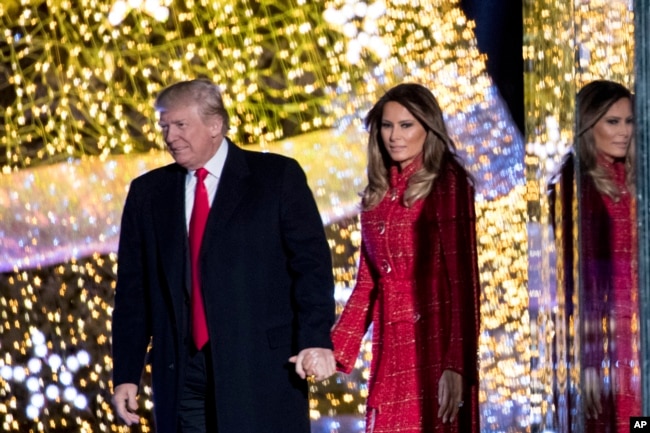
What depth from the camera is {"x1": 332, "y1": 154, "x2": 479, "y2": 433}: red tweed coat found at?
14.6 feet

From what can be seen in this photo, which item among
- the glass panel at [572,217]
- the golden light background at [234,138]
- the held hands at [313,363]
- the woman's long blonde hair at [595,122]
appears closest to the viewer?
the glass panel at [572,217]

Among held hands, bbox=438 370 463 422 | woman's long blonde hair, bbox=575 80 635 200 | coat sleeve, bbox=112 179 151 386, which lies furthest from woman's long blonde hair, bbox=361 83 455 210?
woman's long blonde hair, bbox=575 80 635 200

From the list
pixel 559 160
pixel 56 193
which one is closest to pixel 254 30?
pixel 56 193

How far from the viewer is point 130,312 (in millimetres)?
3938

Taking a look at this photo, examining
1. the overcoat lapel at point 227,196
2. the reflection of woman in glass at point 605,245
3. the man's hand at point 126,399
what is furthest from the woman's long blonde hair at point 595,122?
the man's hand at point 126,399

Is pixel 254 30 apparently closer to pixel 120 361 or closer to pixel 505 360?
pixel 505 360

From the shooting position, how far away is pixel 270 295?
12.7 ft

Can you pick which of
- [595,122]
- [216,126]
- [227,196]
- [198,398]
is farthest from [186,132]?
[595,122]

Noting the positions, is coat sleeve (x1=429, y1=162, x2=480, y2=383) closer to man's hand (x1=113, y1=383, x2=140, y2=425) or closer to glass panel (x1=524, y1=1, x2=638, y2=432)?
glass panel (x1=524, y1=1, x2=638, y2=432)

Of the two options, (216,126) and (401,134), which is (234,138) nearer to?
(401,134)

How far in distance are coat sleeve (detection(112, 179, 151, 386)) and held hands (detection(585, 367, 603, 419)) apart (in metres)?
1.26

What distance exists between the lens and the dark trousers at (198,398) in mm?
3805

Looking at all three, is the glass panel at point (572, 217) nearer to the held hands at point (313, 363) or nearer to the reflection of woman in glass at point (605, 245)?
the reflection of woman in glass at point (605, 245)

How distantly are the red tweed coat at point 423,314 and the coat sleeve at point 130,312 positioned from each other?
87 centimetres
